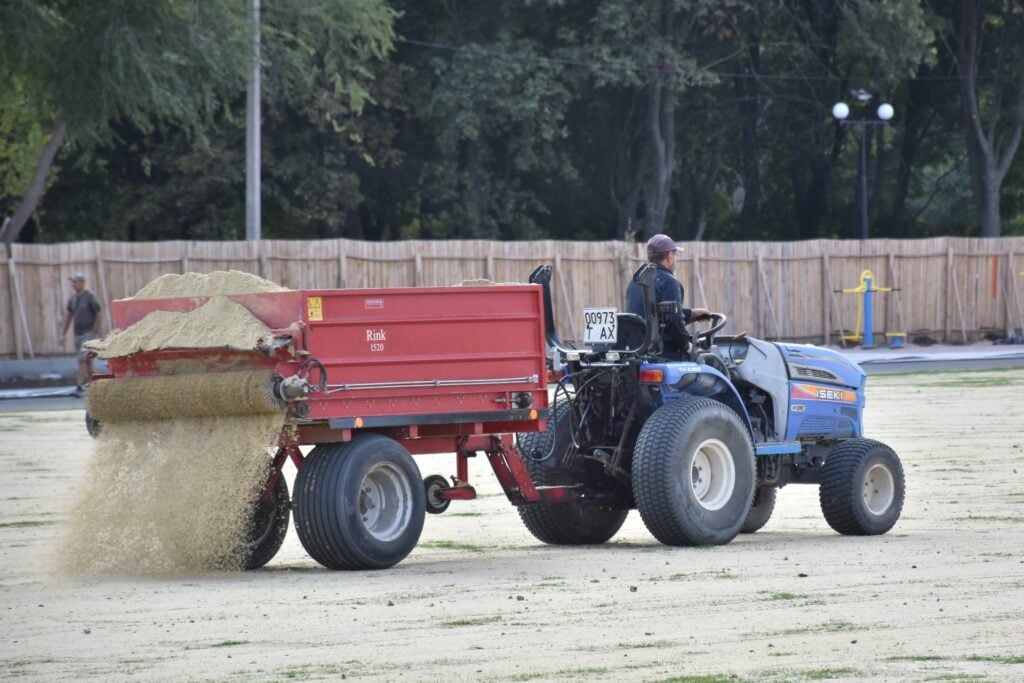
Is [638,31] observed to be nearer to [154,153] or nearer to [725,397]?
[154,153]

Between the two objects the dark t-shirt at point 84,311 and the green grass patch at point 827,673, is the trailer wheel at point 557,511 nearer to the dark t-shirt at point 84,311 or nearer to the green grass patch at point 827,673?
the green grass patch at point 827,673

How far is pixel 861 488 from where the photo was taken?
1288cm

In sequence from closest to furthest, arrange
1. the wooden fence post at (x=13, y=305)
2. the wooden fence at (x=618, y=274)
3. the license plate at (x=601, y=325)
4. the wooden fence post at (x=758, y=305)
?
the license plate at (x=601, y=325) < the wooden fence post at (x=13, y=305) < the wooden fence at (x=618, y=274) < the wooden fence post at (x=758, y=305)

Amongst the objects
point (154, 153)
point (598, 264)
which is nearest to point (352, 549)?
point (598, 264)

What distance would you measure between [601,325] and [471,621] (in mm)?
3584

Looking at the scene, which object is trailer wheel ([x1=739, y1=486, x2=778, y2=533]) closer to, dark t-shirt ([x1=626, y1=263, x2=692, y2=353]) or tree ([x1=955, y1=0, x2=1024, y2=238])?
dark t-shirt ([x1=626, y1=263, x2=692, y2=353])

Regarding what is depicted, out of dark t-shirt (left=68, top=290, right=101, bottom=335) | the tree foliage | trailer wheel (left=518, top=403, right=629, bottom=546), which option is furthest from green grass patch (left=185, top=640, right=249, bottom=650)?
the tree foliage

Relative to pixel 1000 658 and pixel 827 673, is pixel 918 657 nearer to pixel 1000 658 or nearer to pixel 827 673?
pixel 1000 658

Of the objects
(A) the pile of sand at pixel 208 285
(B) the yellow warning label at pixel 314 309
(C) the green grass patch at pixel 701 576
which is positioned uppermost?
(A) the pile of sand at pixel 208 285

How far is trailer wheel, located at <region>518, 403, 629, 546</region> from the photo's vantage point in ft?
40.7

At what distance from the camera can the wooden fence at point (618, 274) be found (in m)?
34.3

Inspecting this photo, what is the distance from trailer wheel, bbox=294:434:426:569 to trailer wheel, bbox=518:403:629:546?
4.18 feet

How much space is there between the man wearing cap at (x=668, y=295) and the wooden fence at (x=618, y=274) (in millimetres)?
23392

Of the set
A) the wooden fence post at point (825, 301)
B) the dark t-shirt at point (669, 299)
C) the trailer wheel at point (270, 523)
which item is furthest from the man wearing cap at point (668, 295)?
the wooden fence post at point (825, 301)
